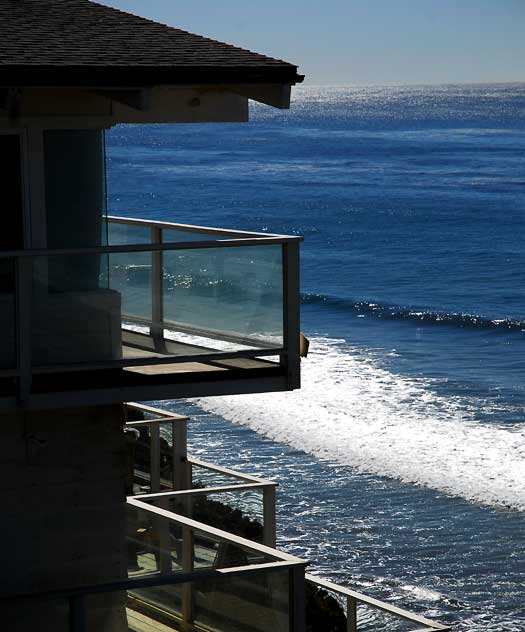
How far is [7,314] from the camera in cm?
991

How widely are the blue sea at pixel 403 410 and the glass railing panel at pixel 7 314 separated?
13080 mm

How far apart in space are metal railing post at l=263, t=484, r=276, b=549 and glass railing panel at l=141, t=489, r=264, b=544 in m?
0.08

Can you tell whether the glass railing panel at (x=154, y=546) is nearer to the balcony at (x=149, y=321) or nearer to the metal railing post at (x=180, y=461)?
the balcony at (x=149, y=321)

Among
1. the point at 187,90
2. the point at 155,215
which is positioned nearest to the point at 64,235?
the point at 187,90

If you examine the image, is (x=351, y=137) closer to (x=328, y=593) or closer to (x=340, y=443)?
(x=340, y=443)

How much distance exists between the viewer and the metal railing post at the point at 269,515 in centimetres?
1414

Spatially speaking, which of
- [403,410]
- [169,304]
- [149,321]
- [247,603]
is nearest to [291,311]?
[169,304]

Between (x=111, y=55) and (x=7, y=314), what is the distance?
205cm

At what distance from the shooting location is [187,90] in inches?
431

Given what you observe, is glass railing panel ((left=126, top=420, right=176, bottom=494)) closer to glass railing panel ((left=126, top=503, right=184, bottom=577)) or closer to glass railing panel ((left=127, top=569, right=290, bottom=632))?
glass railing panel ((left=126, top=503, right=184, bottom=577))

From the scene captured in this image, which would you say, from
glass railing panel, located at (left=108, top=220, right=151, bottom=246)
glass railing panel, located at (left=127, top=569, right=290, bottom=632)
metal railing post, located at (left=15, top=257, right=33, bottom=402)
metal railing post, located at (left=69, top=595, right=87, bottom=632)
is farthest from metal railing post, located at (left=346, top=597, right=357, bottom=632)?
metal railing post, located at (left=15, top=257, right=33, bottom=402)

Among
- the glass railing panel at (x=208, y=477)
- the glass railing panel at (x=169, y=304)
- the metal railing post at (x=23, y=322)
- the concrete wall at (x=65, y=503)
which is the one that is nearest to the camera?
the metal railing post at (x=23, y=322)

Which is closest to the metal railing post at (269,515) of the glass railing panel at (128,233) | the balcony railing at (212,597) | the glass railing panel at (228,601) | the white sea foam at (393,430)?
the glass railing panel at (128,233)

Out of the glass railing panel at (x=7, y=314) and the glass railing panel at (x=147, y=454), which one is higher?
the glass railing panel at (x=7, y=314)
